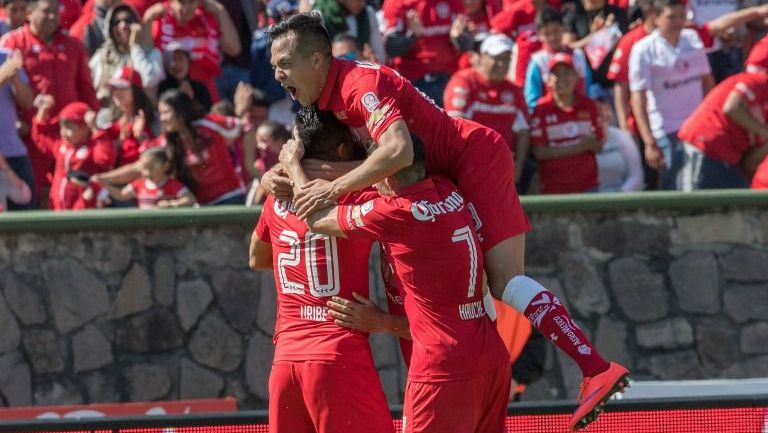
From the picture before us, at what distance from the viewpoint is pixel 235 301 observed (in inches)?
370

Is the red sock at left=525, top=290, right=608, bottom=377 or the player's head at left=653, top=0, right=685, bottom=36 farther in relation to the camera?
the player's head at left=653, top=0, right=685, bottom=36

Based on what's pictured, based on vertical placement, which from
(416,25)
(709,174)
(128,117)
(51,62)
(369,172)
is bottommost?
(709,174)

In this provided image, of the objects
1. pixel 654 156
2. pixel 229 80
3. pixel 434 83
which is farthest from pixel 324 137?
pixel 229 80

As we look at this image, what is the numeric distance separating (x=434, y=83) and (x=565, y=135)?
1.37 m

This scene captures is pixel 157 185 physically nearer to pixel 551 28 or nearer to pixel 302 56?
pixel 551 28

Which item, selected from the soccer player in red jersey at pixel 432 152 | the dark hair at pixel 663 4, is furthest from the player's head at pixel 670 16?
the soccer player in red jersey at pixel 432 152

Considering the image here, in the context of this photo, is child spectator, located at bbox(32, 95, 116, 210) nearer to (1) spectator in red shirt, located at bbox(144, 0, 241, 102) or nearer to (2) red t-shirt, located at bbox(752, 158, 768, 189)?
(1) spectator in red shirt, located at bbox(144, 0, 241, 102)

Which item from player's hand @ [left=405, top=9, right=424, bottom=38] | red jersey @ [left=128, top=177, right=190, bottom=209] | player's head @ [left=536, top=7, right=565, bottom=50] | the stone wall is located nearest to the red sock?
the stone wall

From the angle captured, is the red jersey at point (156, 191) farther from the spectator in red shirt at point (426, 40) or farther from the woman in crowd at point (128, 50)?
the spectator in red shirt at point (426, 40)

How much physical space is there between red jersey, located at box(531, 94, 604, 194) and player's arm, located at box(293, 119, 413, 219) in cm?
470

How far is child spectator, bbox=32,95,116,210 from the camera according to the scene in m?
10.2

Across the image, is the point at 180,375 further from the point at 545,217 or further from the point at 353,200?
the point at 353,200

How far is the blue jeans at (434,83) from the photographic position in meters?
11.3

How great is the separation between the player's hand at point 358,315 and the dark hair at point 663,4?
5441 millimetres
